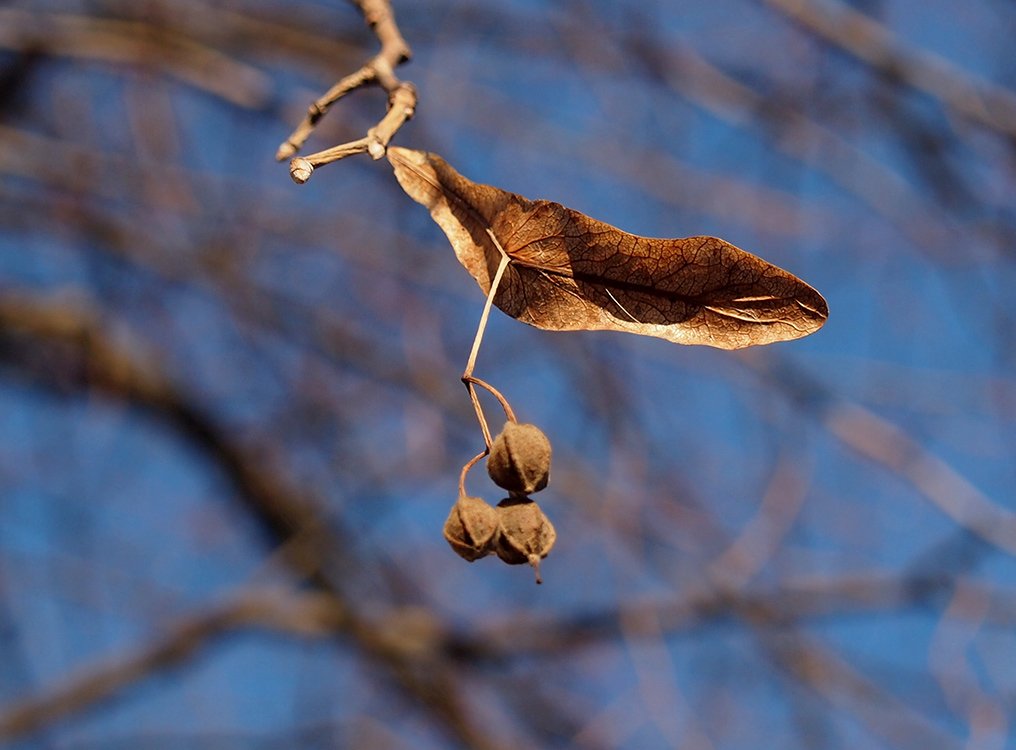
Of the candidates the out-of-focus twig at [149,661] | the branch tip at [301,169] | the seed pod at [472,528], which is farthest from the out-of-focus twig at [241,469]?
the branch tip at [301,169]

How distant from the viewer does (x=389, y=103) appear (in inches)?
34.9

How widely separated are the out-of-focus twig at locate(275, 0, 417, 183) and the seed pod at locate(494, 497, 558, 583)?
0.30 m

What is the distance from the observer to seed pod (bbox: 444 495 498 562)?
0.86 metres

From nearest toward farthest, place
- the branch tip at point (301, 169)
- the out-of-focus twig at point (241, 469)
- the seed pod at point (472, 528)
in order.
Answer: the branch tip at point (301, 169) → the seed pod at point (472, 528) → the out-of-focus twig at point (241, 469)

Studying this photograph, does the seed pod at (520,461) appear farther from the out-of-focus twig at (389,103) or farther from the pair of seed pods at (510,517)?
the out-of-focus twig at (389,103)

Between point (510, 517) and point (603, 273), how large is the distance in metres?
0.22

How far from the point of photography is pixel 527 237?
2.94ft

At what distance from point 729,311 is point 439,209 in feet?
0.83

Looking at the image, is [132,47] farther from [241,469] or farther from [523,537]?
[523,537]

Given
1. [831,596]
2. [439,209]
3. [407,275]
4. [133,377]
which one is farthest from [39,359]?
[439,209]

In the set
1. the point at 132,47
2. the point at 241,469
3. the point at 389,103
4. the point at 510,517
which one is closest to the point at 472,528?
the point at 510,517

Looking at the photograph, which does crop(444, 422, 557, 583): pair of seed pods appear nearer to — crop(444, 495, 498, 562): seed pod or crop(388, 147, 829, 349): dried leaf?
crop(444, 495, 498, 562): seed pod

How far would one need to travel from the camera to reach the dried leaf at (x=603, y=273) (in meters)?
0.88

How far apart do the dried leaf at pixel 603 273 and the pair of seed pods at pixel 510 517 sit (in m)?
0.10
